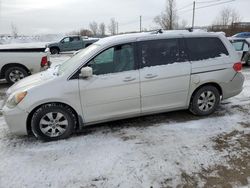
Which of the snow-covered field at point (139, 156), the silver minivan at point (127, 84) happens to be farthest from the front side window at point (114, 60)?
the snow-covered field at point (139, 156)

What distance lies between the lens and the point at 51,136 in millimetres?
4387

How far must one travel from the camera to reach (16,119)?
4.18 metres

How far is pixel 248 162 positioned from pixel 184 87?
1.84 m

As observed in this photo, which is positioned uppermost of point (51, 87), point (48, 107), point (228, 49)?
point (228, 49)

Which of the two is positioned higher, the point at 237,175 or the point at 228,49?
the point at 228,49

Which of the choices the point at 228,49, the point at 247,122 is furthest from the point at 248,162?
the point at 228,49

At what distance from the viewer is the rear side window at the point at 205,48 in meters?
4.96

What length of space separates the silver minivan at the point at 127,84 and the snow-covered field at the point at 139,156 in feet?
0.98

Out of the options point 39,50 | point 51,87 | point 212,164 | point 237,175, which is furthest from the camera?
point 39,50

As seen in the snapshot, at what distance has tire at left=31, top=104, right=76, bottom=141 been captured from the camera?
13.9 ft

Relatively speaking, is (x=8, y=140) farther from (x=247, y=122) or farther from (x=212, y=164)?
(x=247, y=122)

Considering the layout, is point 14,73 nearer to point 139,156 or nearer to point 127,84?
point 127,84

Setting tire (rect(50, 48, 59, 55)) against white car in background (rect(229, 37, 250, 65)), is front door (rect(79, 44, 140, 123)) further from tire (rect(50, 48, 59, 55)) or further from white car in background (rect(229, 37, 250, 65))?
tire (rect(50, 48, 59, 55))

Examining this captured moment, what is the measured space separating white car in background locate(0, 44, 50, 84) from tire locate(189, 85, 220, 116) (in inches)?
224
